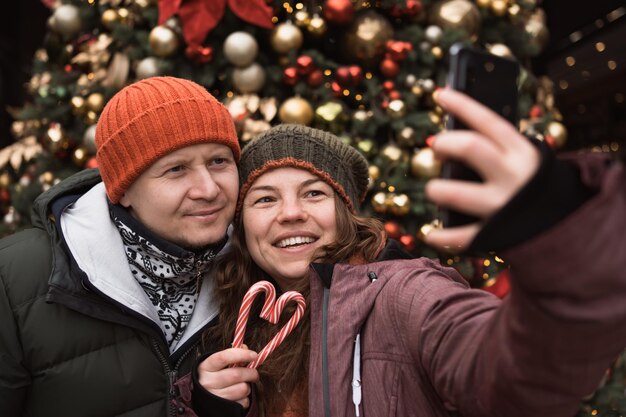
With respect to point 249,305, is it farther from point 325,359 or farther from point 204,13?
point 204,13

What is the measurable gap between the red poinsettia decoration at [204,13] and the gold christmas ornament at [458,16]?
3.15 ft

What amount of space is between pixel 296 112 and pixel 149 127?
1.23 metres

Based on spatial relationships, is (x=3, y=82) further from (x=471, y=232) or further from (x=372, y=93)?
(x=471, y=232)

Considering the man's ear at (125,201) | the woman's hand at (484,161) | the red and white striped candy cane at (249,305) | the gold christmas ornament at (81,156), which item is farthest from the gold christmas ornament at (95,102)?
the woman's hand at (484,161)

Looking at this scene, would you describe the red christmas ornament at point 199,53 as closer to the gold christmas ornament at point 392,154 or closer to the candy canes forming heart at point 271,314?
the gold christmas ornament at point 392,154

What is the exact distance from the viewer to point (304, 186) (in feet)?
6.54

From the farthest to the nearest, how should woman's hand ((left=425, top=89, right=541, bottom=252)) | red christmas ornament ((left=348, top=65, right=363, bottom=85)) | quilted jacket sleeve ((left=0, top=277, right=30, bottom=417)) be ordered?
red christmas ornament ((left=348, top=65, right=363, bottom=85))
quilted jacket sleeve ((left=0, top=277, right=30, bottom=417))
woman's hand ((left=425, top=89, right=541, bottom=252))

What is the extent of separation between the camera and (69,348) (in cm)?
176

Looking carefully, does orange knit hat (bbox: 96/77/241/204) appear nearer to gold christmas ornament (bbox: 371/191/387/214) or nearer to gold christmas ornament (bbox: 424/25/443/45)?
gold christmas ornament (bbox: 371/191/387/214)

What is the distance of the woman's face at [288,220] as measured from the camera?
1.92m

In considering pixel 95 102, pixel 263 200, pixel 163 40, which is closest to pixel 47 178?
pixel 95 102

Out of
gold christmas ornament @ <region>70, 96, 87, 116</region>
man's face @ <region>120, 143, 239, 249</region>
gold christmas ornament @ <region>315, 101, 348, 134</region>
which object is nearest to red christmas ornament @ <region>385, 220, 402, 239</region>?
gold christmas ornament @ <region>315, 101, 348, 134</region>

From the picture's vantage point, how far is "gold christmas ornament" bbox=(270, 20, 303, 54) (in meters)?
3.08

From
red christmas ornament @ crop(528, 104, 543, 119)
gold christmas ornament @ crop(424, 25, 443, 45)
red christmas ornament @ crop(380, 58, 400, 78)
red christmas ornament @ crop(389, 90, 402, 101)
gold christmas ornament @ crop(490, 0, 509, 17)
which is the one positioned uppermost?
gold christmas ornament @ crop(490, 0, 509, 17)
